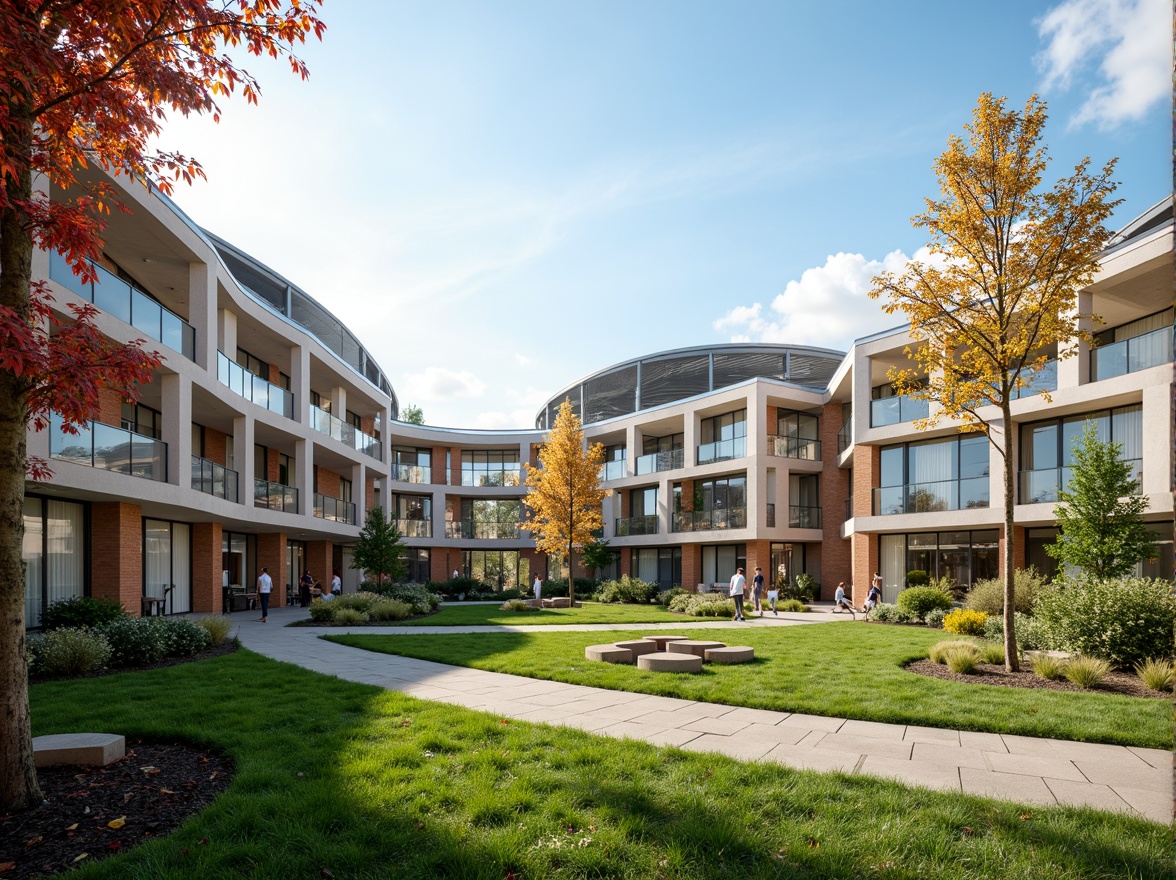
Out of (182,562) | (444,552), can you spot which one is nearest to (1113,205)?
(182,562)

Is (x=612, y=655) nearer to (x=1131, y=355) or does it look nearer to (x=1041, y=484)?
(x=1041, y=484)

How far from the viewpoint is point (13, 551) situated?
5395 millimetres

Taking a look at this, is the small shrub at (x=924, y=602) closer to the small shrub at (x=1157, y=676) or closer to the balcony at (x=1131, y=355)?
the balcony at (x=1131, y=355)

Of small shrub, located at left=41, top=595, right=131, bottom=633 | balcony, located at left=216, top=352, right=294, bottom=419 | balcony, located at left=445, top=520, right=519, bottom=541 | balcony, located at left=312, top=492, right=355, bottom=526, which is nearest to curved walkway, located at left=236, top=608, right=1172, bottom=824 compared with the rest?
small shrub, located at left=41, top=595, right=131, bottom=633

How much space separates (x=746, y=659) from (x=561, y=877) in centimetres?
904

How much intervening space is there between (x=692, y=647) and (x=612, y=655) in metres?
1.39

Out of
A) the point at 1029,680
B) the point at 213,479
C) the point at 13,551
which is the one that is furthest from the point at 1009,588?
the point at 213,479

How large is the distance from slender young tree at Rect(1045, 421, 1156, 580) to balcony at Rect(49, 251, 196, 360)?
69.6 feet

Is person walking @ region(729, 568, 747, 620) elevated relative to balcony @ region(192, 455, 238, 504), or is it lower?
lower

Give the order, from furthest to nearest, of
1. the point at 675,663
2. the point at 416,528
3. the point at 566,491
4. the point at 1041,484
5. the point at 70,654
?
the point at 416,528 < the point at 566,491 < the point at 1041,484 < the point at 675,663 < the point at 70,654

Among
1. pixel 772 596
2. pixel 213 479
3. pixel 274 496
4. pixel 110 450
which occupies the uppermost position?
pixel 110 450

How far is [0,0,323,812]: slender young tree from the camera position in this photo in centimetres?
528

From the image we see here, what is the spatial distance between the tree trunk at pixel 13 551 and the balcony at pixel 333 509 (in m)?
25.4

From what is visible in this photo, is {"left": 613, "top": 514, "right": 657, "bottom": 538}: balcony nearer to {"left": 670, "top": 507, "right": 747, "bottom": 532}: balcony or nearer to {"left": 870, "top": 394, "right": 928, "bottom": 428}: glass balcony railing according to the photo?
{"left": 670, "top": 507, "right": 747, "bottom": 532}: balcony
